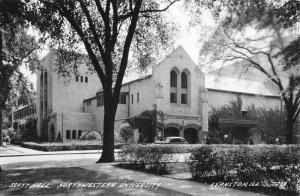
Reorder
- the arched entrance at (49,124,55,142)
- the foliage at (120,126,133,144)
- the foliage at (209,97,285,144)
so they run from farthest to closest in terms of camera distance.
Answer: the arched entrance at (49,124,55,142), the foliage at (209,97,285,144), the foliage at (120,126,133,144)

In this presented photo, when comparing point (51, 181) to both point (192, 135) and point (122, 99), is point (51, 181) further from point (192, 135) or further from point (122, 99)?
point (122, 99)

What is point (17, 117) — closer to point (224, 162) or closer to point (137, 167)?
point (137, 167)

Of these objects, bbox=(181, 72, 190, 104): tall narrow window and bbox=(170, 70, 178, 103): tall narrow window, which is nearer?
bbox=(170, 70, 178, 103): tall narrow window

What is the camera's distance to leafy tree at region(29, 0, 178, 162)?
62.9ft

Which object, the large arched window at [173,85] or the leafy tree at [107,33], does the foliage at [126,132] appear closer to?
the large arched window at [173,85]

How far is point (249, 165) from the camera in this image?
34.4 feet

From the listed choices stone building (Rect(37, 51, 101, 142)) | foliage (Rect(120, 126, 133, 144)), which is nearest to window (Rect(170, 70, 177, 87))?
foliage (Rect(120, 126, 133, 144))

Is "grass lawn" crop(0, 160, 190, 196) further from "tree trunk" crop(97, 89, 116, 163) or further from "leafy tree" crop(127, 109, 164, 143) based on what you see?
"leafy tree" crop(127, 109, 164, 143)

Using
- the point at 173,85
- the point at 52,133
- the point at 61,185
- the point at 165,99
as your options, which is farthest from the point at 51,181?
the point at 52,133

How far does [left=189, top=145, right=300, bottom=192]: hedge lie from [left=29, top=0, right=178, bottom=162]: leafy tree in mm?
8852

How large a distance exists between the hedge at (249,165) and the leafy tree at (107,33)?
8.85 meters

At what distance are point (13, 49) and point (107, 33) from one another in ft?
25.7

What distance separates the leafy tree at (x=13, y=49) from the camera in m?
14.7

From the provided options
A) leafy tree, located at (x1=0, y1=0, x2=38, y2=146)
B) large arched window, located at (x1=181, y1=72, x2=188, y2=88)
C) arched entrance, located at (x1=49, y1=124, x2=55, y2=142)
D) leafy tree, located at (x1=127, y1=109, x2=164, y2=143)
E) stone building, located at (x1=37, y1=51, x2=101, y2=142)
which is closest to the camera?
leafy tree, located at (x1=0, y1=0, x2=38, y2=146)
